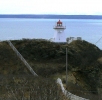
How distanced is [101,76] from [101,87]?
1.55m

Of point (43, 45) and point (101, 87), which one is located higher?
point (43, 45)

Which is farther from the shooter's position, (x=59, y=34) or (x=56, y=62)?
(x=59, y=34)

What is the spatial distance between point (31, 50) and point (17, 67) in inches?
236

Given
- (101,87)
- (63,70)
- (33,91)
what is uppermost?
(33,91)

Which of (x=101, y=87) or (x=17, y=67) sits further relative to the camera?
(x=101, y=87)

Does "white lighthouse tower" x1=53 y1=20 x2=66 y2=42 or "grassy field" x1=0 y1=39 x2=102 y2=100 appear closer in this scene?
"grassy field" x1=0 y1=39 x2=102 y2=100

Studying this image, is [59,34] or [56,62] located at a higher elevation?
[59,34]

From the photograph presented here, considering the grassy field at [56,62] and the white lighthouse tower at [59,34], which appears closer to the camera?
the grassy field at [56,62]

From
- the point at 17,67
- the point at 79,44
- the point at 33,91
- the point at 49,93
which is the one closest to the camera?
the point at 49,93

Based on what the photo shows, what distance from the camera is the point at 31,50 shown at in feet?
122

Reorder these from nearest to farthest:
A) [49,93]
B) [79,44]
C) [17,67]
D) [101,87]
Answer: [49,93] < [17,67] < [101,87] < [79,44]

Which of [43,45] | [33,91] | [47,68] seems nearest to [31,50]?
[43,45]

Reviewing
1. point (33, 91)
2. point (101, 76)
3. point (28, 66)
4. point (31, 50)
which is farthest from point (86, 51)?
point (33, 91)

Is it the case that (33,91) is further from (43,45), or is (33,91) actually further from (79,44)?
(79,44)
